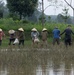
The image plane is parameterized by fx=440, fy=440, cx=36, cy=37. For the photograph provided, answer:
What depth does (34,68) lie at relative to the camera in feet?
46.8

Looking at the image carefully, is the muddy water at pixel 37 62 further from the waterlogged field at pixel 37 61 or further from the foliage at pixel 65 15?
the foliage at pixel 65 15

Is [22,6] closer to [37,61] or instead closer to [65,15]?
[65,15]

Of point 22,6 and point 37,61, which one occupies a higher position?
point 22,6

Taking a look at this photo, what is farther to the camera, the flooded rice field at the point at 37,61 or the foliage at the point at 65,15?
the foliage at the point at 65,15

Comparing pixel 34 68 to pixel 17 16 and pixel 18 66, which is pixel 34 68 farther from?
pixel 17 16

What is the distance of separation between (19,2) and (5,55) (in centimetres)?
3084

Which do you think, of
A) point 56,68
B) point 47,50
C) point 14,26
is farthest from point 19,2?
point 56,68

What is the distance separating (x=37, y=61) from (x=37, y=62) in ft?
0.30

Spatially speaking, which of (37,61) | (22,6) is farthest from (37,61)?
(22,6)

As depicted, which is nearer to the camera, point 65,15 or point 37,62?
point 37,62

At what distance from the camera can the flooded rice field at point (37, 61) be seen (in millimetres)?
13469

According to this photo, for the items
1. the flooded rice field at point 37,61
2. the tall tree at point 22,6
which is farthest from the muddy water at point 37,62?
the tall tree at point 22,6

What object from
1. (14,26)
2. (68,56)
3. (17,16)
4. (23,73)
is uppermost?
(17,16)

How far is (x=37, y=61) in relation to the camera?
51.1 feet
